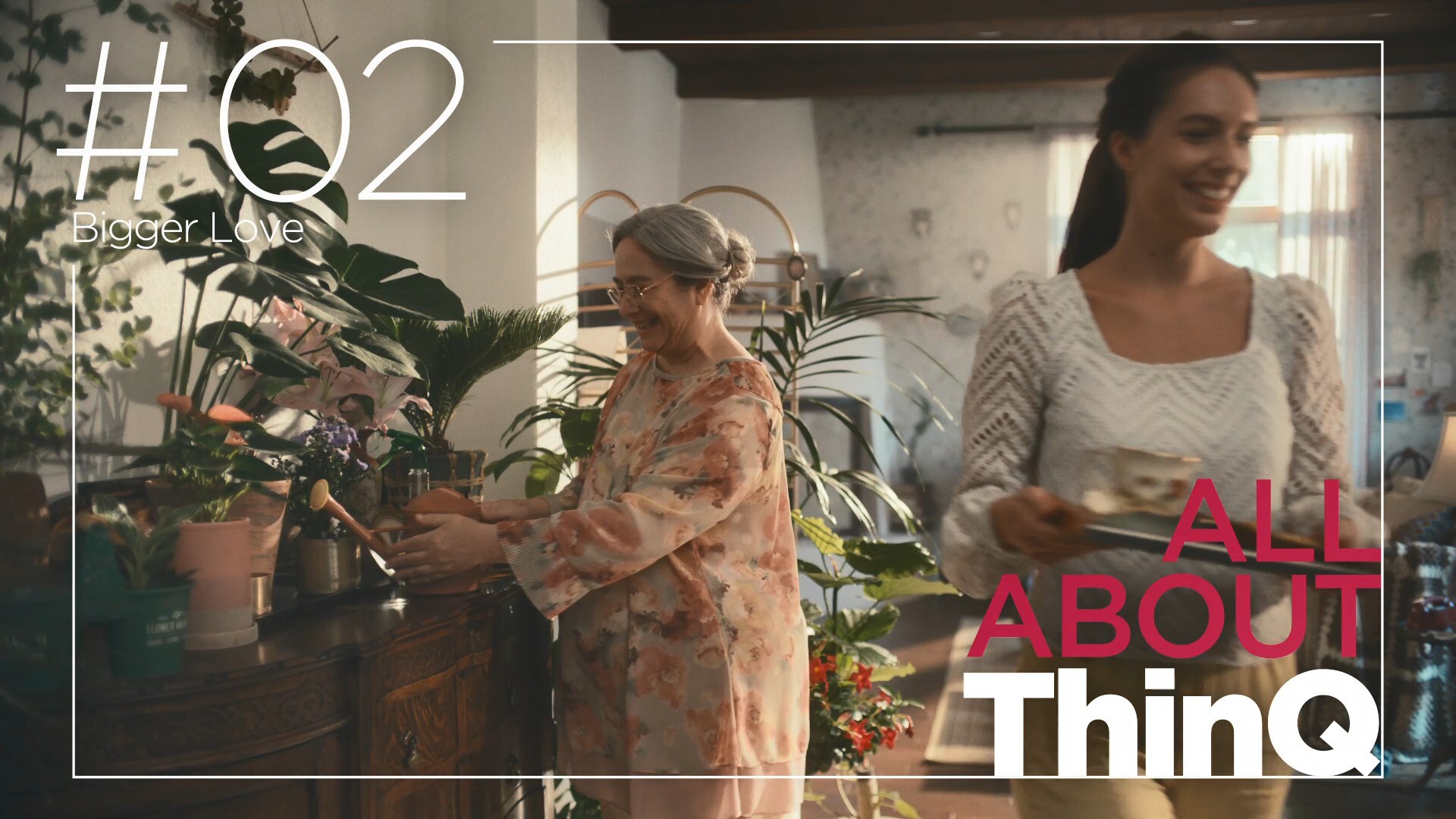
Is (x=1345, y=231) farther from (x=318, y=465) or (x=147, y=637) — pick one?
(x=147, y=637)

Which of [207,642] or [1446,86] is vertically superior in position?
[1446,86]

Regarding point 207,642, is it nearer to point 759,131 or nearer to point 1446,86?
point 759,131

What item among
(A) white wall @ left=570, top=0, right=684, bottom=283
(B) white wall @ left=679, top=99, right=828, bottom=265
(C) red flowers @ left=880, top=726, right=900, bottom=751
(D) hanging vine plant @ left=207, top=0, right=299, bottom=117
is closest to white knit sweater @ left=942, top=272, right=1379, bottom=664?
(C) red flowers @ left=880, top=726, right=900, bottom=751

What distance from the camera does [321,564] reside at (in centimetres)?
153

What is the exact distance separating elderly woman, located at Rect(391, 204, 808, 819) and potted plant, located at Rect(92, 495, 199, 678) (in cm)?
30

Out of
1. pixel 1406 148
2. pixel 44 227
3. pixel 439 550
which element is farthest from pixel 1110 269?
pixel 44 227

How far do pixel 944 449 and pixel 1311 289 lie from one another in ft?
3.76

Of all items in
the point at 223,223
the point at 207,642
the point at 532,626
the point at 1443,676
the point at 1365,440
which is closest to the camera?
the point at 207,642

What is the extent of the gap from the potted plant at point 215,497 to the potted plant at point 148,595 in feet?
0.05

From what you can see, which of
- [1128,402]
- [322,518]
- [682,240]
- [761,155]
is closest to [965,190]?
[761,155]

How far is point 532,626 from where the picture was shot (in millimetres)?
1765

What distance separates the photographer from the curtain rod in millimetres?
1544

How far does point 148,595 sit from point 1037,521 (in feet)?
3.30

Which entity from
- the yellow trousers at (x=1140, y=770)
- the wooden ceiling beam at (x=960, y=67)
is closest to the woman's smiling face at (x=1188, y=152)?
the wooden ceiling beam at (x=960, y=67)
